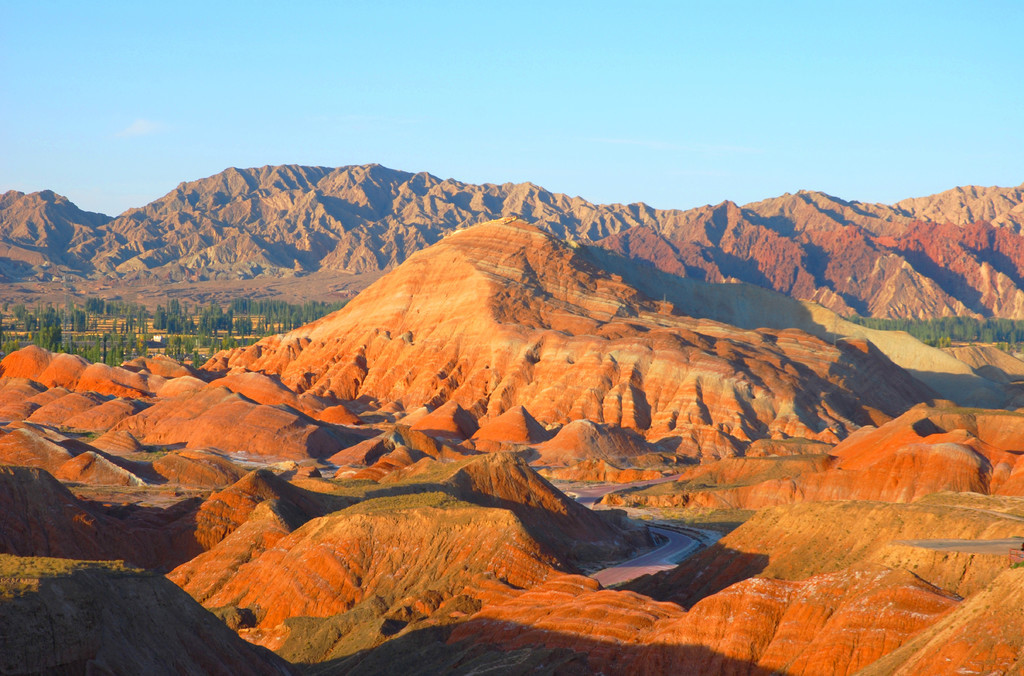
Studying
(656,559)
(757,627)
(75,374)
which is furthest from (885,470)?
(75,374)

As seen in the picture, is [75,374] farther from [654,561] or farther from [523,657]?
[523,657]

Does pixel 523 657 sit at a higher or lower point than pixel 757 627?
lower

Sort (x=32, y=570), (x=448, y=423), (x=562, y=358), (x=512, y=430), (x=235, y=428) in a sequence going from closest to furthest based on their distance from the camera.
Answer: (x=32, y=570) < (x=235, y=428) < (x=512, y=430) < (x=448, y=423) < (x=562, y=358)

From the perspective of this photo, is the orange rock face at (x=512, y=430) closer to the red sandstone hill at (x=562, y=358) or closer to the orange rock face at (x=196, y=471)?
the red sandstone hill at (x=562, y=358)

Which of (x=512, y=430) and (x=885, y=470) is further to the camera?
(x=512, y=430)

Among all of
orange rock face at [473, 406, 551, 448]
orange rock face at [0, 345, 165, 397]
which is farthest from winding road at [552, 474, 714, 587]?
orange rock face at [0, 345, 165, 397]
